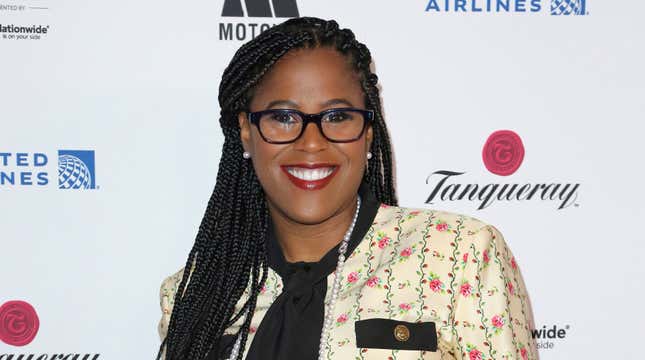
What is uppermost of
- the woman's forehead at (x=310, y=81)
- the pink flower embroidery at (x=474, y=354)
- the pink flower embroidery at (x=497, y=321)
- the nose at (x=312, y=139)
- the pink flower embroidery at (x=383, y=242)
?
the woman's forehead at (x=310, y=81)

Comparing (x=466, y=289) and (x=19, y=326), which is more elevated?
(x=466, y=289)

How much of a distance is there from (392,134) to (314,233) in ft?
1.74

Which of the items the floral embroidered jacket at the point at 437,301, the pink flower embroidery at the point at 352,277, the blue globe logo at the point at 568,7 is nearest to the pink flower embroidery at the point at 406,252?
Result: the floral embroidered jacket at the point at 437,301

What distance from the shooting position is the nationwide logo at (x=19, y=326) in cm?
183

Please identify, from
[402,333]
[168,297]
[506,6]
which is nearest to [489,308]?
[402,333]

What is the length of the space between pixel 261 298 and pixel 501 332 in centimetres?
48

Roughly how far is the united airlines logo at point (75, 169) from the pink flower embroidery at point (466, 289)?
1.04m

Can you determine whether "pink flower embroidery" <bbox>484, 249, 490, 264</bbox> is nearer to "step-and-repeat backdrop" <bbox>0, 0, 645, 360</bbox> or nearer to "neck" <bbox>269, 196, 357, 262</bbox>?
"neck" <bbox>269, 196, 357, 262</bbox>

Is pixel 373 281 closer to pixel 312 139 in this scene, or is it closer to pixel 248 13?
pixel 312 139

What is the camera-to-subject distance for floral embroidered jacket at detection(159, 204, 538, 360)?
118 cm

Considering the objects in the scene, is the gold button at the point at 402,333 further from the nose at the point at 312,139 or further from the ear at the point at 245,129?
the ear at the point at 245,129

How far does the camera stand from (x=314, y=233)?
4.58ft

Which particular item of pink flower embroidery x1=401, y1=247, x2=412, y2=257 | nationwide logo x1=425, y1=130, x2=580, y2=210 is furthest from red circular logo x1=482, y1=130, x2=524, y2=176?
pink flower embroidery x1=401, y1=247, x2=412, y2=257

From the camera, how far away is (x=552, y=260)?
6.05 feet
